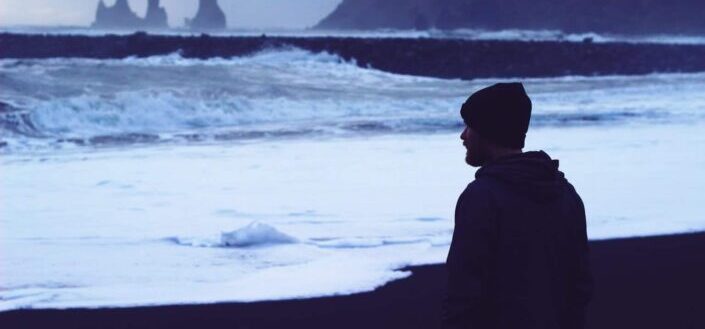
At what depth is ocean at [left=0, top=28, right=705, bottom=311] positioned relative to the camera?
17.9 feet

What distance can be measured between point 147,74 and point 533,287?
83.9 feet

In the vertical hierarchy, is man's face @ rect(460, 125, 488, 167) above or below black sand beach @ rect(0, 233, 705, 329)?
above

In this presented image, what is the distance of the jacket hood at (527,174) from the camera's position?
6.97 feet

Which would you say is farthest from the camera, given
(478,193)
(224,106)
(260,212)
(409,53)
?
(409,53)

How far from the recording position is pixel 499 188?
2115 mm

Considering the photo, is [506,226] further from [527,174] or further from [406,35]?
[406,35]

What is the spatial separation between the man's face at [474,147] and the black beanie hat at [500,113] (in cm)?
2

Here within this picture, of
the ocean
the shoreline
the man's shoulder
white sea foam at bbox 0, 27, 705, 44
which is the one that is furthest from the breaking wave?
white sea foam at bbox 0, 27, 705, 44

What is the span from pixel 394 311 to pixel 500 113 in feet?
8.50

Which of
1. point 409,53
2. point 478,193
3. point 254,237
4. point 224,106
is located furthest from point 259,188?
point 409,53

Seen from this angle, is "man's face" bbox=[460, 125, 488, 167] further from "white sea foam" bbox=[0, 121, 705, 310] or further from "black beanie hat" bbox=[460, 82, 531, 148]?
"white sea foam" bbox=[0, 121, 705, 310]

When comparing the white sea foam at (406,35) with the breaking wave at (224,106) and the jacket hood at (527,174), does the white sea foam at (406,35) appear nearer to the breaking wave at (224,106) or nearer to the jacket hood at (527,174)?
the breaking wave at (224,106)

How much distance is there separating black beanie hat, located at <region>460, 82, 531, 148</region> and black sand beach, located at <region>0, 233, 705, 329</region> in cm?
230

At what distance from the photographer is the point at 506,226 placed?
2.11 metres
